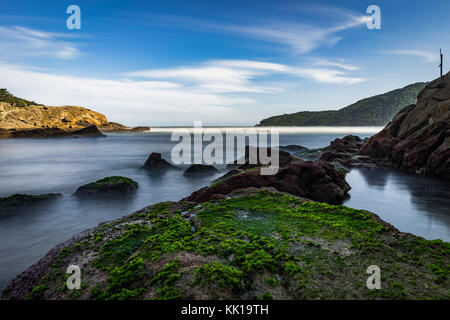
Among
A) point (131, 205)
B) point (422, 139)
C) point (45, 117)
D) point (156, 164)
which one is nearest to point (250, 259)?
point (131, 205)

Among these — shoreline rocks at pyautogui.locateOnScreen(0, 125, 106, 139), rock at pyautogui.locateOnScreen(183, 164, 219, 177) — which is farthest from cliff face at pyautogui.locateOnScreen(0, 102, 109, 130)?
rock at pyautogui.locateOnScreen(183, 164, 219, 177)

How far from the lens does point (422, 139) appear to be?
22047 mm

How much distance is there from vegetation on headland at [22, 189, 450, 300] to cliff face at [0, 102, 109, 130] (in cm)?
11359

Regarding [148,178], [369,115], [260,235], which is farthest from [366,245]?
[369,115]

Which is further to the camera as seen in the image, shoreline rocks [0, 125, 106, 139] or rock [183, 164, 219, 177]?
shoreline rocks [0, 125, 106, 139]

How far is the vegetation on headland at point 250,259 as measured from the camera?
4051mm

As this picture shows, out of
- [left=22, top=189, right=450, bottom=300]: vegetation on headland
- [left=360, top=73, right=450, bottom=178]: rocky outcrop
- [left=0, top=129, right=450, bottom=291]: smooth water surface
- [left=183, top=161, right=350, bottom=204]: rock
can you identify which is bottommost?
[left=0, top=129, right=450, bottom=291]: smooth water surface

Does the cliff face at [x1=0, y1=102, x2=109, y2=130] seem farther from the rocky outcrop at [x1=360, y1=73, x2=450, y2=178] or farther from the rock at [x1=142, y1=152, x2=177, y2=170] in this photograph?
the rocky outcrop at [x1=360, y1=73, x2=450, y2=178]

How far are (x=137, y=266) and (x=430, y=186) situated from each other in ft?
66.3

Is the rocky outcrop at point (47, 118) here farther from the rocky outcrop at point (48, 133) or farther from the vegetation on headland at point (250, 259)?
the vegetation on headland at point (250, 259)

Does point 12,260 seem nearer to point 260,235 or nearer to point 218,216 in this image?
point 218,216

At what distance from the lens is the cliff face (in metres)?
94.8

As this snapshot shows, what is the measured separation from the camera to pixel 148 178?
23.3 m

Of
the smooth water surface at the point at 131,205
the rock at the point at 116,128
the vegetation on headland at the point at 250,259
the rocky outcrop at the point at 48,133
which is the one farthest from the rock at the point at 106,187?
A: the rock at the point at 116,128
